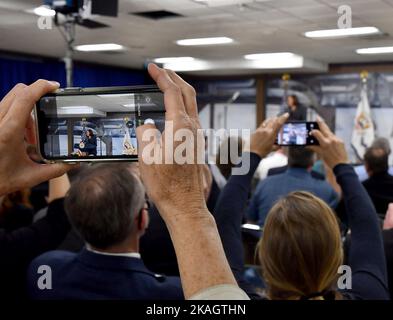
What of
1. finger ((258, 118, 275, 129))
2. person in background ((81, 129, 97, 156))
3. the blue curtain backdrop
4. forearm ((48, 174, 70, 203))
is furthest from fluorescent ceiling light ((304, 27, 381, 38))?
forearm ((48, 174, 70, 203))

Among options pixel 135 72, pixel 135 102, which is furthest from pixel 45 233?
pixel 135 102

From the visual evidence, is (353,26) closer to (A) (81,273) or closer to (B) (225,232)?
(B) (225,232)

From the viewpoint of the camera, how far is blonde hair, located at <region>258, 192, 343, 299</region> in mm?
509

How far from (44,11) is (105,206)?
28cm

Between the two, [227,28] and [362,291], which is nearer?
[362,291]

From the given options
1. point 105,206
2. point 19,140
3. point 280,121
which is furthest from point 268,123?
point 19,140

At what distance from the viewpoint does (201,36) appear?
0.64 meters

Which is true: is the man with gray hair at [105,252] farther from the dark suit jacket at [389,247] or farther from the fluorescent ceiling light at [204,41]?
the dark suit jacket at [389,247]

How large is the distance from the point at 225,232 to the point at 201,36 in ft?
0.83

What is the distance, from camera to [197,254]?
11.9 inches

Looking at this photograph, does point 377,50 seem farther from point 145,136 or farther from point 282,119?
point 145,136

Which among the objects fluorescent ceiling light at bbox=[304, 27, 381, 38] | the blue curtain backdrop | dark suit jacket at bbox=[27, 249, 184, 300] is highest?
fluorescent ceiling light at bbox=[304, 27, 381, 38]

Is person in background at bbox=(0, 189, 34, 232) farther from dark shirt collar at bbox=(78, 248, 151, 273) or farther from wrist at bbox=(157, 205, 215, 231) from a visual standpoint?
wrist at bbox=(157, 205, 215, 231)

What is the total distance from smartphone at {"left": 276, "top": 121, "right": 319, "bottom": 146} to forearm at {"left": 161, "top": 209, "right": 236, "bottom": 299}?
380 millimetres
